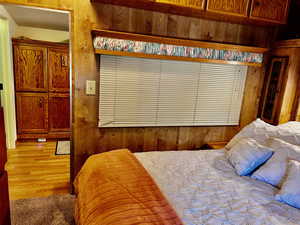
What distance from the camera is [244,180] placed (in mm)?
1724

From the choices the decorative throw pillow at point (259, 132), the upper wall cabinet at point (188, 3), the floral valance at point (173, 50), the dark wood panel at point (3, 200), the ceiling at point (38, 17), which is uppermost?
the ceiling at point (38, 17)

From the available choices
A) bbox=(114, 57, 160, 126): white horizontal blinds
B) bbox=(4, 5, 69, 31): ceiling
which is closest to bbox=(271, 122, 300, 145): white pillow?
bbox=(114, 57, 160, 126): white horizontal blinds

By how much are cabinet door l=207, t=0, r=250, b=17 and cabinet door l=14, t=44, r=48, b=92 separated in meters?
3.07

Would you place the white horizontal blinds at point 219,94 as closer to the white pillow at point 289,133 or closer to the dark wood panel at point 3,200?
the white pillow at point 289,133

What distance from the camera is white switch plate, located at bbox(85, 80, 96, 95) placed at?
2311 mm

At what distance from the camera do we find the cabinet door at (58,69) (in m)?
3.93

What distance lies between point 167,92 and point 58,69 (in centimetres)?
248

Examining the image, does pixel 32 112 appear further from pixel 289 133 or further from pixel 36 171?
pixel 289 133

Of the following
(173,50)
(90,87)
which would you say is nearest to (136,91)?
(90,87)

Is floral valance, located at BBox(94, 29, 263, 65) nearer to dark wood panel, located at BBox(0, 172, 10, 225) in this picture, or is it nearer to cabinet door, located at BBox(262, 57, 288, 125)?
cabinet door, located at BBox(262, 57, 288, 125)

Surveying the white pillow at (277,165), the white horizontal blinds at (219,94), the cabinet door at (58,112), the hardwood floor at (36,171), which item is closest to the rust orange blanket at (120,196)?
the white pillow at (277,165)

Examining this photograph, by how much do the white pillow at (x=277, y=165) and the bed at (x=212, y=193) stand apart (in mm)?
68

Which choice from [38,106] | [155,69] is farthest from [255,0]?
[38,106]

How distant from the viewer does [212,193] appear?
4.92ft
